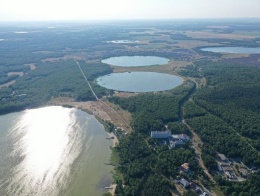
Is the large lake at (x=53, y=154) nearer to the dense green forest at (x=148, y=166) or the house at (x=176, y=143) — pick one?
the dense green forest at (x=148, y=166)

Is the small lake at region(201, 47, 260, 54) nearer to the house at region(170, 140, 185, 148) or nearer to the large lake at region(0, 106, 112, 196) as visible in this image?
the large lake at region(0, 106, 112, 196)

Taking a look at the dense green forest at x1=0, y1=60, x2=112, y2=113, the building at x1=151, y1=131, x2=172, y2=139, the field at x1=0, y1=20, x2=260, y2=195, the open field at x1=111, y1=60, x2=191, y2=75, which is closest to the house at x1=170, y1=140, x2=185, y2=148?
the field at x1=0, y1=20, x2=260, y2=195

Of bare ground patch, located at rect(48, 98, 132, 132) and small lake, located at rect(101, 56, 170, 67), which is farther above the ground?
bare ground patch, located at rect(48, 98, 132, 132)

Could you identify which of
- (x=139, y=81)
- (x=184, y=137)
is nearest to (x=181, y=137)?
(x=184, y=137)

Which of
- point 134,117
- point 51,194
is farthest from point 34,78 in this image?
point 51,194

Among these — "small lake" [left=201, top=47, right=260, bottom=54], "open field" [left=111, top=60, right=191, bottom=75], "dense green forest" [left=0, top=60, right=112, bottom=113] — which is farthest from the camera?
"small lake" [left=201, top=47, right=260, bottom=54]

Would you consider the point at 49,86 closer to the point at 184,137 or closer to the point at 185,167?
the point at 184,137
